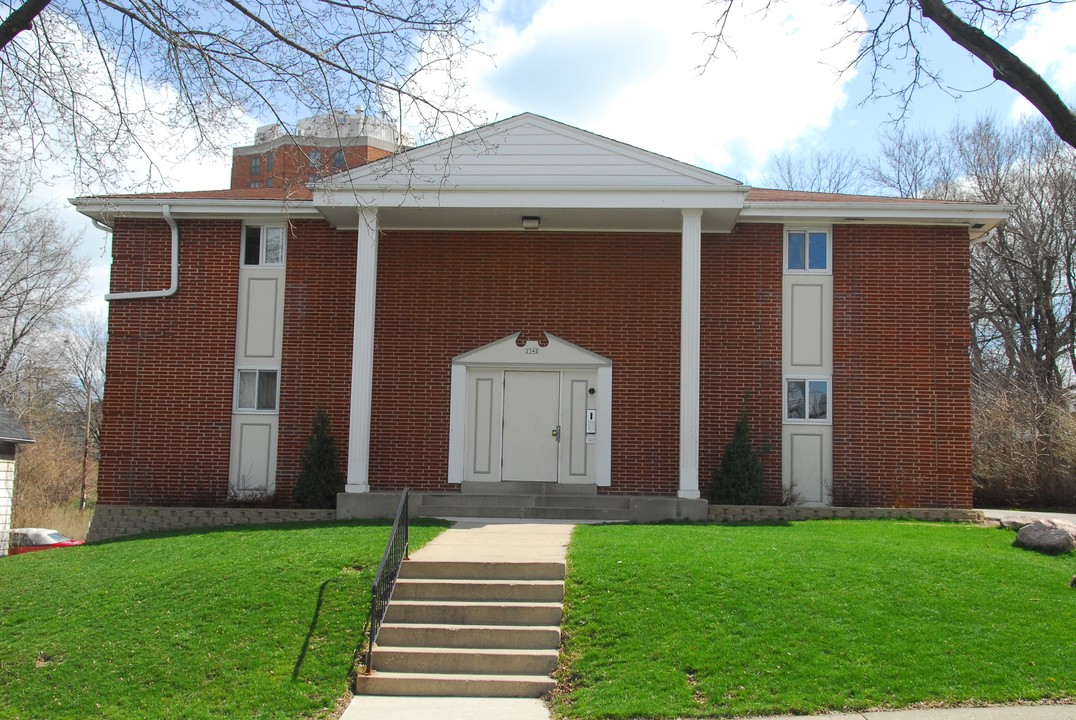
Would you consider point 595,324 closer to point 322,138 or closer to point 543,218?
point 543,218

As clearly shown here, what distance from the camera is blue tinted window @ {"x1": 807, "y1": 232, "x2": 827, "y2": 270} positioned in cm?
1803

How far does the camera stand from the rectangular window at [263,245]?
60.9ft

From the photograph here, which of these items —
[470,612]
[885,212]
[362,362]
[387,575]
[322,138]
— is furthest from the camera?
[885,212]

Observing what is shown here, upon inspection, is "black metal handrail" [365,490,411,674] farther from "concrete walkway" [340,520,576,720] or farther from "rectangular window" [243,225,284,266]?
"rectangular window" [243,225,284,266]

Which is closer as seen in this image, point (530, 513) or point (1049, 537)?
point (1049, 537)

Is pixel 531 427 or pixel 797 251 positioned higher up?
pixel 797 251

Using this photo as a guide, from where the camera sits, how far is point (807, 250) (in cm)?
1808

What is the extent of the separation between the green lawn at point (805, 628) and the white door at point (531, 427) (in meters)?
5.21

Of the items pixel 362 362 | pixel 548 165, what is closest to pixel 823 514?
pixel 548 165

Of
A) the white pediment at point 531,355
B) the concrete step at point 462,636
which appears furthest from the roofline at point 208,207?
the concrete step at point 462,636

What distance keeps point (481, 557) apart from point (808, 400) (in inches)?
324

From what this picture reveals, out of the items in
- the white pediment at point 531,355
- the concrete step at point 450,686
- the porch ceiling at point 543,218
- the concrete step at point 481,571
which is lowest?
the concrete step at point 450,686

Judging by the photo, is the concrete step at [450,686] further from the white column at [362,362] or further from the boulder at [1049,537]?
the white column at [362,362]

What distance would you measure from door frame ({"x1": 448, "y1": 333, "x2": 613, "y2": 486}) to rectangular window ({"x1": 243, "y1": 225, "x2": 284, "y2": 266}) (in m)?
3.84
